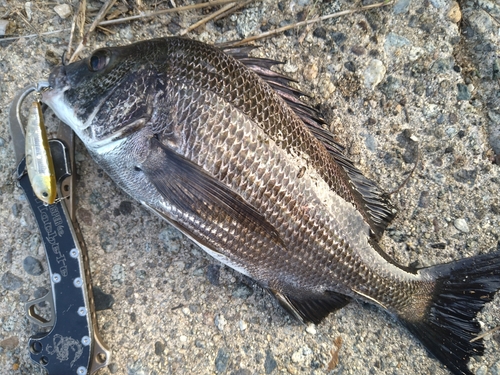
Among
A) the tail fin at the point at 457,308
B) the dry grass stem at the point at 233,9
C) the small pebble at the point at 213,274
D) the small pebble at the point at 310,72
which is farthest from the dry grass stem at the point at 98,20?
the tail fin at the point at 457,308

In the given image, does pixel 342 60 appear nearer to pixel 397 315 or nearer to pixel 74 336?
pixel 397 315

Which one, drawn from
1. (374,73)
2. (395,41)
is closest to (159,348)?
(374,73)

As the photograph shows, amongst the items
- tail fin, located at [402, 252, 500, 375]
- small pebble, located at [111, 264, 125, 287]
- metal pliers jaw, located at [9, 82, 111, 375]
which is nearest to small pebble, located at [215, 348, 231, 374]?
metal pliers jaw, located at [9, 82, 111, 375]

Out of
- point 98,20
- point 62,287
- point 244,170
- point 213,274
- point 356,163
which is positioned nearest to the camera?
point 244,170

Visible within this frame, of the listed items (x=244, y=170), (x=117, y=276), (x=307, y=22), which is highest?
(x=307, y=22)

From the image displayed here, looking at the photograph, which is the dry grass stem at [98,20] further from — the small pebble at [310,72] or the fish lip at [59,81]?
the small pebble at [310,72]

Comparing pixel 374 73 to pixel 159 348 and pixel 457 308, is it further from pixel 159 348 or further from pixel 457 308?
pixel 159 348
